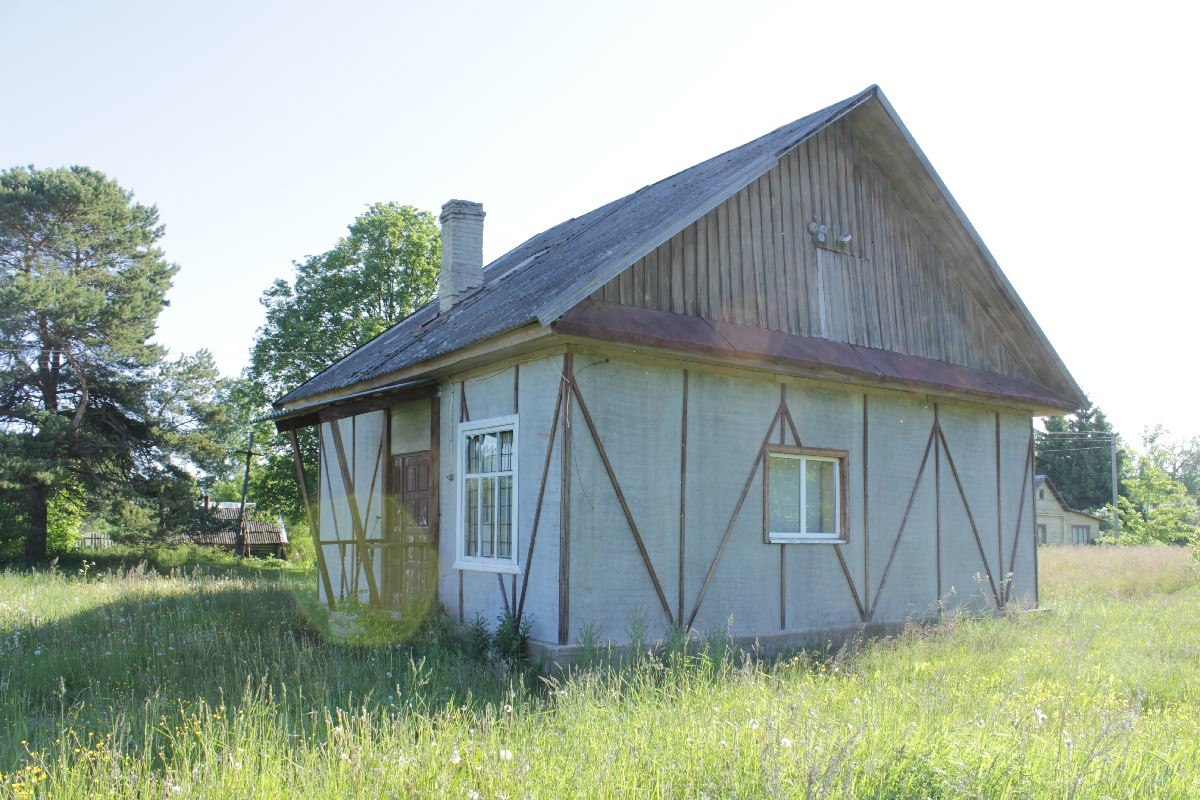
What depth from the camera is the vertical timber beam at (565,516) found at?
29.5 ft

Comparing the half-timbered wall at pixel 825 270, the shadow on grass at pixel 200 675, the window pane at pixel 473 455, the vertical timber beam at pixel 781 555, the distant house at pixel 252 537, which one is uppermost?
the half-timbered wall at pixel 825 270

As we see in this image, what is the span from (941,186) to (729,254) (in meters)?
3.73

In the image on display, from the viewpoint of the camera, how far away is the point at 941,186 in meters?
12.7

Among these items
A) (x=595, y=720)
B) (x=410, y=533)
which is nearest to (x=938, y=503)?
(x=410, y=533)

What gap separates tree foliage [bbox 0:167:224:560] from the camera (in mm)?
25844

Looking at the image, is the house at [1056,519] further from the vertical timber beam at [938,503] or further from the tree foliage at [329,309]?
the vertical timber beam at [938,503]

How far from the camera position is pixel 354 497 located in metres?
12.7

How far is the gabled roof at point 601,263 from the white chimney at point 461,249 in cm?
35

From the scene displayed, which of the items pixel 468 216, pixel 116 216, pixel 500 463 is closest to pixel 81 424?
pixel 116 216

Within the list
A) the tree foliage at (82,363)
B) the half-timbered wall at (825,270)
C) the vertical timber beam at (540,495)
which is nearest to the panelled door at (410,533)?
the vertical timber beam at (540,495)

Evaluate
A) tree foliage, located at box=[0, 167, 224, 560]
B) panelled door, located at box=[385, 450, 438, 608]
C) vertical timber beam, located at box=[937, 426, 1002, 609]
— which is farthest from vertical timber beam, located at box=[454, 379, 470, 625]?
tree foliage, located at box=[0, 167, 224, 560]

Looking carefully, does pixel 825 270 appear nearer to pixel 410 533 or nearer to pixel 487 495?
pixel 487 495

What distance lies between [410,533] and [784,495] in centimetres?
482

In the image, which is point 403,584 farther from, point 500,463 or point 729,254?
point 729,254
